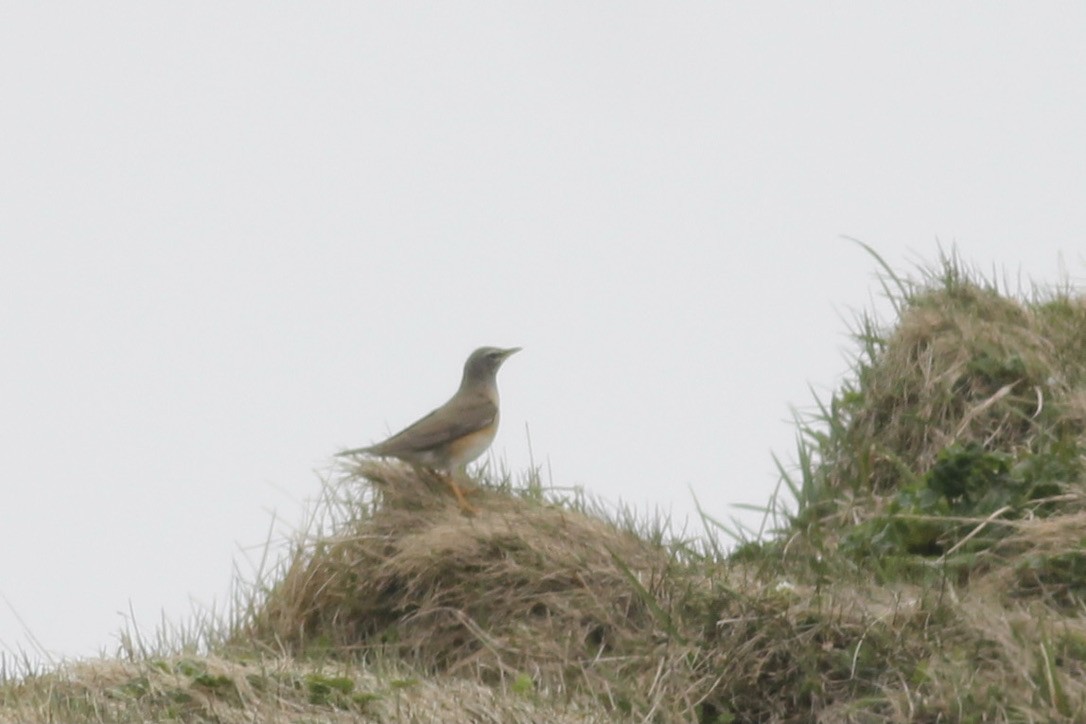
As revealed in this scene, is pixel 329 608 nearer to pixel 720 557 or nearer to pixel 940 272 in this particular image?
pixel 720 557

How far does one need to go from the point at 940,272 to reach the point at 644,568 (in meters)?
2.74

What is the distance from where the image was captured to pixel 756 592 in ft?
19.1

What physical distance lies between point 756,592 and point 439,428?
2.16 m

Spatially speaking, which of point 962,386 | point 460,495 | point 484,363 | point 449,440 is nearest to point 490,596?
point 460,495

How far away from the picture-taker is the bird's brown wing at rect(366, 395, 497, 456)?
7586 millimetres

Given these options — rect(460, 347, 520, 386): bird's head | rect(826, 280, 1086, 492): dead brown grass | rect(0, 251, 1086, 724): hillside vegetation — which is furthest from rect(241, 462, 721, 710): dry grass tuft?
rect(826, 280, 1086, 492): dead brown grass

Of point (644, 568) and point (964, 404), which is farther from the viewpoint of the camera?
point (964, 404)

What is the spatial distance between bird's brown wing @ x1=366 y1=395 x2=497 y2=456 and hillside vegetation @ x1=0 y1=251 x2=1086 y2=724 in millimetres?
128

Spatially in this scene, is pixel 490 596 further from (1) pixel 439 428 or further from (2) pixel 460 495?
(1) pixel 439 428

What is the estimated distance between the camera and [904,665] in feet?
17.6

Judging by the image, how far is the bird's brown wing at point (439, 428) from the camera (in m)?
7.59

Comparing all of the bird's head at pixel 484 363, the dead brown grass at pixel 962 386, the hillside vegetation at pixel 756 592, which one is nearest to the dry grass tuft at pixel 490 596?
the hillside vegetation at pixel 756 592

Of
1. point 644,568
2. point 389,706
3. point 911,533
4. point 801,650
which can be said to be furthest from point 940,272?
point 389,706

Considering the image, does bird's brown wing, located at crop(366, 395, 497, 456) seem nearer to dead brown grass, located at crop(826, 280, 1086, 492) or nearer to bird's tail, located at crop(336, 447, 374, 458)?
bird's tail, located at crop(336, 447, 374, 458)
